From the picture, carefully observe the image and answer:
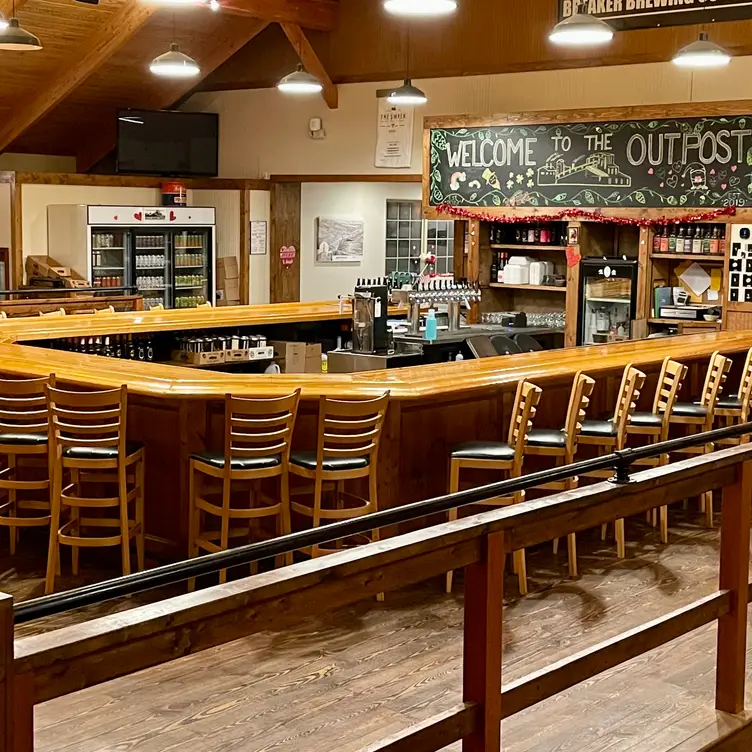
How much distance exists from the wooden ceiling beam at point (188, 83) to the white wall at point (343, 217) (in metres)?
1.80

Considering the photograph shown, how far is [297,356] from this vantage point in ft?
27.9

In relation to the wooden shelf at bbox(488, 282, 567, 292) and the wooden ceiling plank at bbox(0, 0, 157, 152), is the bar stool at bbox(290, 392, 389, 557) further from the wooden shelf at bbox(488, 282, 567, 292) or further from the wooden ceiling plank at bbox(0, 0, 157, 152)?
the wooden ceiling plank at bbox(0, 0, 157, 152)

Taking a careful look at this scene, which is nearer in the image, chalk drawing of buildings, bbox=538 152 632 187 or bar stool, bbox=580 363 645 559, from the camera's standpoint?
bar stool, bbox=580 363 645 559

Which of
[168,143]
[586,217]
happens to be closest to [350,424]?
[586,217]

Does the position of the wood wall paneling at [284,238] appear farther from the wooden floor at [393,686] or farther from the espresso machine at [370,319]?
the wooden floor at [393,686]

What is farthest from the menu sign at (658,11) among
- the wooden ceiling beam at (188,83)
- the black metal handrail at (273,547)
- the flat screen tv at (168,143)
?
the black metal handrail at (273,547)

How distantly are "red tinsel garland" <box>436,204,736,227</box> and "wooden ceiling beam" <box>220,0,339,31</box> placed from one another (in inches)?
110

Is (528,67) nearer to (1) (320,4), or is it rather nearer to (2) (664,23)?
(2) (664,23)

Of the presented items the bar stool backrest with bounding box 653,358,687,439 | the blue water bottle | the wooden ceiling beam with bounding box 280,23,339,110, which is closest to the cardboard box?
the blue water bottle

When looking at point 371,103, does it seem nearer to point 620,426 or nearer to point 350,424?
point 620,426

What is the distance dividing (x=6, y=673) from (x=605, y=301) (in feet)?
29.0

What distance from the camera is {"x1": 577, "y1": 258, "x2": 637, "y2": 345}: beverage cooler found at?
9.85 m

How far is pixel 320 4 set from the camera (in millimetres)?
12297

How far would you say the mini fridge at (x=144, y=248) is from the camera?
39.3ft
